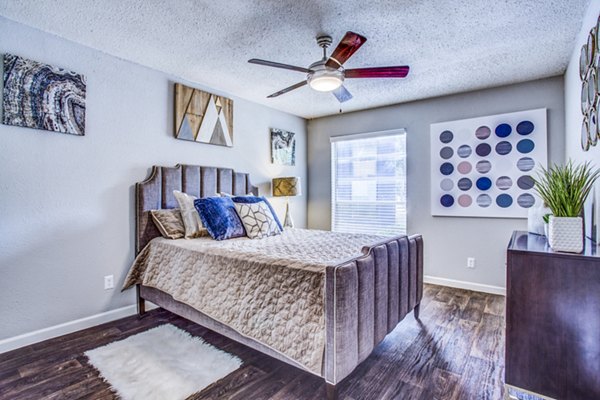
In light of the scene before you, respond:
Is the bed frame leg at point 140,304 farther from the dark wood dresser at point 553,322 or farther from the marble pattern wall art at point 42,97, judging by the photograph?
the dark wood dresser at point 553,322

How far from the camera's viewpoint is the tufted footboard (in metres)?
1.57

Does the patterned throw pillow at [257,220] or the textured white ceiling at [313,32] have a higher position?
the textured white ceiling at [313,32]

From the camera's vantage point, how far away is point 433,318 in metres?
2.82

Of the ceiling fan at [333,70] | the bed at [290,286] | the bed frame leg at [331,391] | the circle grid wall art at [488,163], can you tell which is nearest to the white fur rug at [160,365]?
the bed at [290,286]

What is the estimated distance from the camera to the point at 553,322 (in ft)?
4.89

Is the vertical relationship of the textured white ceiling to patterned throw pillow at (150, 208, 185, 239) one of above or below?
above

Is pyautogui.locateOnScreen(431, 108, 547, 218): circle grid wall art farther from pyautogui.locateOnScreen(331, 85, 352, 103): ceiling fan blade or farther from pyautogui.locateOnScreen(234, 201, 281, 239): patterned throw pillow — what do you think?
pyautogui.locateOnScreen(234, 201, 281, 239): patterned throw pillow

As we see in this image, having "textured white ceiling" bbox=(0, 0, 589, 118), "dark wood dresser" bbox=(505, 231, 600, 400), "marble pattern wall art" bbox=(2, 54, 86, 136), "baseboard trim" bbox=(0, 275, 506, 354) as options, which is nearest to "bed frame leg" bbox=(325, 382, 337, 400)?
"dark wood dresser" bbox=(505, 231, 600, 400)

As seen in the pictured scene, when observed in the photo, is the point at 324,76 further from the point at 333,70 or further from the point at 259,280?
the point at 259,280

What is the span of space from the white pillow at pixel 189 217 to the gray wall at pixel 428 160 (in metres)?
2.74

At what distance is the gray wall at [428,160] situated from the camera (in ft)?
10.8

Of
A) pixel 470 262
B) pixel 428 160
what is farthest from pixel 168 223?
pixel 470 262

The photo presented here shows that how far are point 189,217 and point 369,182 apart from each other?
2.69 metres

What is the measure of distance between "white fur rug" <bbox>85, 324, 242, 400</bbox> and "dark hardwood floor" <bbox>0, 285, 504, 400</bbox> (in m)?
0.07
